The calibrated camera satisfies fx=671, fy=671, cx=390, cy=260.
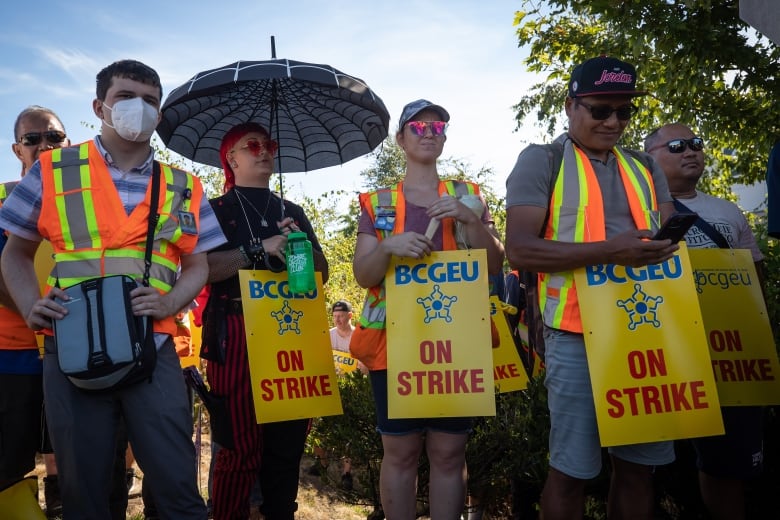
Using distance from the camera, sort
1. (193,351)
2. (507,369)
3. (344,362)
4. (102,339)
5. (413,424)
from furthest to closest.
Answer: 1. (344,362)
2. (193,351)
3. (507,369)
4. (413,424)
5. (102,339)

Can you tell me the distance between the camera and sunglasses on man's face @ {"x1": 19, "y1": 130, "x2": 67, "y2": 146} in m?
3.74

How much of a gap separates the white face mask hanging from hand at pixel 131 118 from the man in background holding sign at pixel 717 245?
2.79m

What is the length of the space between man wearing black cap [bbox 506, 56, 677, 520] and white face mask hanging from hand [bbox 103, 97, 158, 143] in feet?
5.28

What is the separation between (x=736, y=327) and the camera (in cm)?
340

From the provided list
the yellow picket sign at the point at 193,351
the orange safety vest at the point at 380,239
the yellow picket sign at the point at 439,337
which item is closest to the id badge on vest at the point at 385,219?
the orange safety vest at the point at 380,239

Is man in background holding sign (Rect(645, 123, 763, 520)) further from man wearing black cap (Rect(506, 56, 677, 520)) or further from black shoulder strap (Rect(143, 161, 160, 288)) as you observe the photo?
black shoulder strap (Rect(143, 161, 160, 288))

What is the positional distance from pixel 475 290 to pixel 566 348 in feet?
1.77

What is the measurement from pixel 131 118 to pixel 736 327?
3060 millimetres

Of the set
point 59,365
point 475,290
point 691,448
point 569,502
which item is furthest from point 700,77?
point 59,365

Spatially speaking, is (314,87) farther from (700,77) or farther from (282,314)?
(700,77)

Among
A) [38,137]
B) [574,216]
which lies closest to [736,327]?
[574,216]

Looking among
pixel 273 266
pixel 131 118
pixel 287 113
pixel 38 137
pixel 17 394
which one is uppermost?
pixel 287 113

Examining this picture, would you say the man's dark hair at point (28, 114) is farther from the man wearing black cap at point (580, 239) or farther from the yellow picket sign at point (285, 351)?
the man wearing black cap at point (580, 239)

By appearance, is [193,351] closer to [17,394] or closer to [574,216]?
[17,394]
